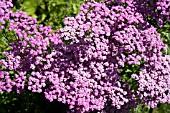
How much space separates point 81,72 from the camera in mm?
3285

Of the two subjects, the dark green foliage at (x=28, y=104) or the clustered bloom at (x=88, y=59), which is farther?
the dark green foliage at (x=28, y=104)

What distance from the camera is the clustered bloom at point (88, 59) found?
3.28 meters

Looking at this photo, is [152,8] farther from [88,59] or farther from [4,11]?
[4,11]

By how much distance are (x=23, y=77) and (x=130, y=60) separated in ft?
3.34

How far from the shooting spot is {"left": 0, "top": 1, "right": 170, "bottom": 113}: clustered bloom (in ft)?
10.7

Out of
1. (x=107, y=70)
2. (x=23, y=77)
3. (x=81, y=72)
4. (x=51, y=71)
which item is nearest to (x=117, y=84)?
(x=107, y=70)

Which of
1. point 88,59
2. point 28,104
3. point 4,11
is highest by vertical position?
point 4,11

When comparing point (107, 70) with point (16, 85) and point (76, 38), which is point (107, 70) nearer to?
point (76, 38)

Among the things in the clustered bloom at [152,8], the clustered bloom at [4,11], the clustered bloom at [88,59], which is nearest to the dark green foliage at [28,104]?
the clustered bloom at [88,59]

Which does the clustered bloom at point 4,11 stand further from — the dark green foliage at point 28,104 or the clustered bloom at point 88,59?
the dark green foliage at point 28,104

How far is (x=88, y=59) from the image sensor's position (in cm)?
331

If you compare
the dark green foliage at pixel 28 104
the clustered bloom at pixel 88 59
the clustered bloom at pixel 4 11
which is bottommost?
the dark green foliage at pixel 28 104

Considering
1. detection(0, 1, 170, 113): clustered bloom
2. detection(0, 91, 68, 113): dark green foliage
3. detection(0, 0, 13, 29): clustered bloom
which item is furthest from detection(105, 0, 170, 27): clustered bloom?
detection(0, 91, 68, 113): dark green foliage

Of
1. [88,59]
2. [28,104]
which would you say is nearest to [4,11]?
[88,59]
